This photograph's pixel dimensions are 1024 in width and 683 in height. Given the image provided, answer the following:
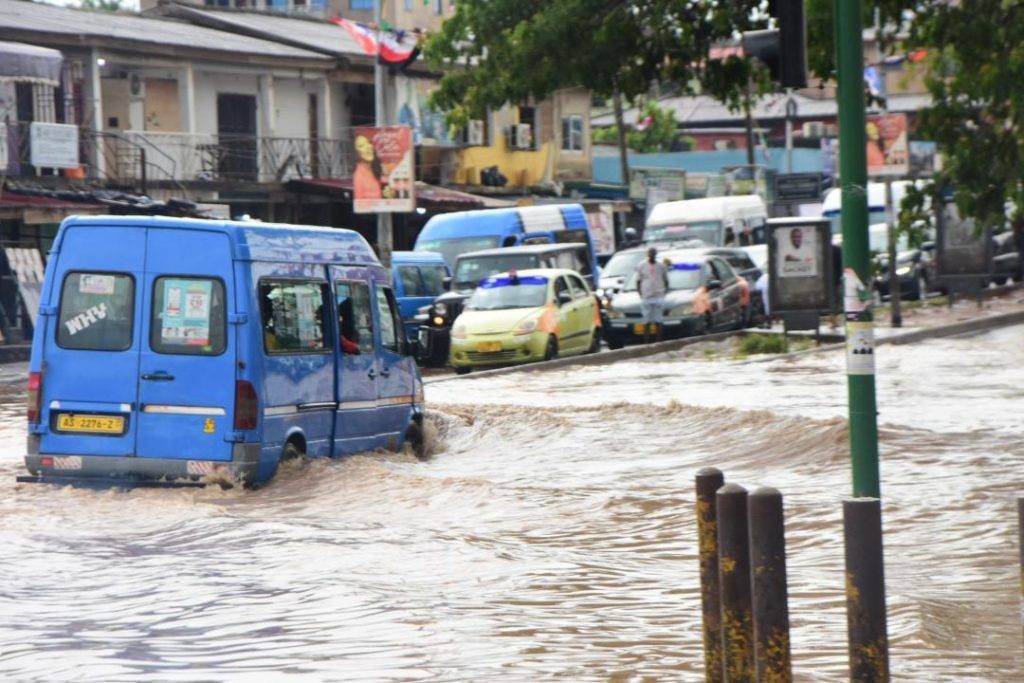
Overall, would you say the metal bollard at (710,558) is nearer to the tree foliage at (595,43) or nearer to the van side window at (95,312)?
the van side window at (95,312)

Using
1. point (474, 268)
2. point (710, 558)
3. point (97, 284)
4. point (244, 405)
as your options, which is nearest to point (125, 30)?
point (474, 268)

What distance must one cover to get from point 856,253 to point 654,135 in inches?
2785

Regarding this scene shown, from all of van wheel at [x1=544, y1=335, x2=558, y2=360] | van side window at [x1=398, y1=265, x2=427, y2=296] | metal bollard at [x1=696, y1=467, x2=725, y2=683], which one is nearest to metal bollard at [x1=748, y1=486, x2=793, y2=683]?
metal bollard at [x1=696, y1=467, x2=725, y2=683]

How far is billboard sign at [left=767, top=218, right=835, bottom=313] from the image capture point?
96.9ft

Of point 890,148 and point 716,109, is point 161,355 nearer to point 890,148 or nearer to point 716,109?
point 890,148

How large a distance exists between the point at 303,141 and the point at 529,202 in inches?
284

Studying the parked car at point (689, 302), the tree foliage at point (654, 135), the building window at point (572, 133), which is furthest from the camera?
the tree foliage at point (654, 135)

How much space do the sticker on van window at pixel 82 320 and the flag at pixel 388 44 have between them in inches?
625

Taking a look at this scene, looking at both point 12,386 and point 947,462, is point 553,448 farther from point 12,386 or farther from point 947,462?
point 12,386

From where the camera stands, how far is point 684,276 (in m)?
31.4

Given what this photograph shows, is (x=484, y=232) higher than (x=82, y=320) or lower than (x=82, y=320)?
higher

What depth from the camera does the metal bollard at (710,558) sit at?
6484 millimetres

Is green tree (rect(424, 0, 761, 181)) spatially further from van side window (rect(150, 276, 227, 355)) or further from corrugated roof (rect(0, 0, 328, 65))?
corrugated roof (rect(0, 0, 328, 65))

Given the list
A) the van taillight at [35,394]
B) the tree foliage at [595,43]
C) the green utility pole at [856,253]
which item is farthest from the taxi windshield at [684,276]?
the green utility pole at [856,253]
